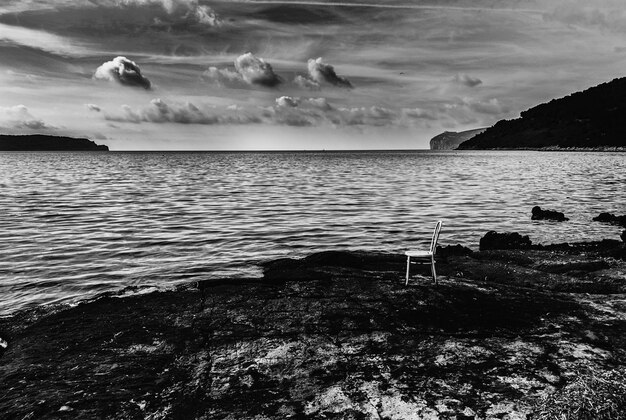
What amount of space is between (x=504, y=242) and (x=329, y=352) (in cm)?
1110

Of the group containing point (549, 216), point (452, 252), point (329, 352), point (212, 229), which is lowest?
point (212, 229)

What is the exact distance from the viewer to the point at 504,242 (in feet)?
50.4

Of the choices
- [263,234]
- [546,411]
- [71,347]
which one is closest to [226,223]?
[263,234]

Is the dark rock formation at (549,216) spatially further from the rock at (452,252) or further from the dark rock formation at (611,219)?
the rock at (452,252)

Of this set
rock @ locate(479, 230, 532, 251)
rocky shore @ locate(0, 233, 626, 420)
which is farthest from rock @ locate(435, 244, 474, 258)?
rocky shore @ locate(0, 233, 626, 420)

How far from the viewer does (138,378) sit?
5.65m

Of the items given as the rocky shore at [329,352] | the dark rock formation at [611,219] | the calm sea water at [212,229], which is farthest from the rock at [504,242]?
the dark rock formation at [611,219]

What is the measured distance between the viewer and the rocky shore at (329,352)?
494 centimetres

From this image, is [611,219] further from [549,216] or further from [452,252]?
[452,252]

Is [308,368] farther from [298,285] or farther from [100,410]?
[298,285]

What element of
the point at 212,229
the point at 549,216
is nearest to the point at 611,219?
the point at 549,216

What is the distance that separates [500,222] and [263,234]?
11901 mm

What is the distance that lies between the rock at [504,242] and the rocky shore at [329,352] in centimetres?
507

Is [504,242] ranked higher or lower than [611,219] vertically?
higher
